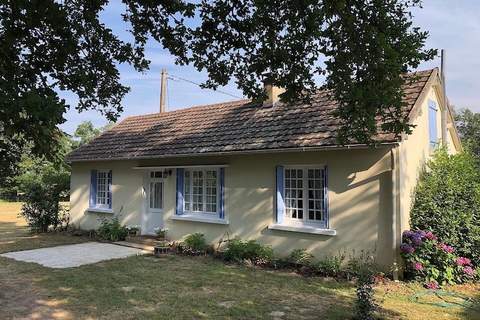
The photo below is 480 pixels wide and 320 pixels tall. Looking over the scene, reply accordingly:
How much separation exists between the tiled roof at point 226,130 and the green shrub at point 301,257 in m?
2.77

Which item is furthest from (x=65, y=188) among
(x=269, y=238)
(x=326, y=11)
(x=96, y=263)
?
(x=326, y=11)

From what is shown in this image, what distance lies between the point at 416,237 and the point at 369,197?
1.38m

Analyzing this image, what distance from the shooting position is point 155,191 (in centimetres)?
1645

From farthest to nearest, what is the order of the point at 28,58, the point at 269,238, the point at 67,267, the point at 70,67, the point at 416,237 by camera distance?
the point at 269,238 < the point at 67,267 < the point at 416,237 < the point at 70,67 < the point at 28,58

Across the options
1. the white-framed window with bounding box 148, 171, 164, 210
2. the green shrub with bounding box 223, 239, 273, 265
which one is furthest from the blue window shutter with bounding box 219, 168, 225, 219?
the white-framed window with bounding box 148, 171, 164, 210

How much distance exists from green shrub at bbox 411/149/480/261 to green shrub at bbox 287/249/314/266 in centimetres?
269

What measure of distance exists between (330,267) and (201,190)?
→ 18.9 feet

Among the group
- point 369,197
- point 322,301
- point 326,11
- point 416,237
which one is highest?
point 326,11

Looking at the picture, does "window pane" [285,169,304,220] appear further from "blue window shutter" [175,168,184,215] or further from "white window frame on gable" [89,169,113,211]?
"white window frame on gable" [89,169,113,211]

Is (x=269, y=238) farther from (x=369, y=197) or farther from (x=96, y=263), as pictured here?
(x=96, y=263)

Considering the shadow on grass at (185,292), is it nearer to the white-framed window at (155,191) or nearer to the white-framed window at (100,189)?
the white-framed window at (155,191)

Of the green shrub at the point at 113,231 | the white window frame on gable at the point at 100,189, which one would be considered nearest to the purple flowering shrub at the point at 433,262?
the green shrub at the point at 113,231

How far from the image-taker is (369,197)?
411 inches

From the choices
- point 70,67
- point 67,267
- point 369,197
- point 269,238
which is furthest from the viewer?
point 269,238
